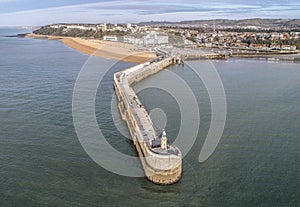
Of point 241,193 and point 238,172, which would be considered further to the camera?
point 238,172

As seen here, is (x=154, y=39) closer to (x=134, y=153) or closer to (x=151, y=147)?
(x=134, y=153)

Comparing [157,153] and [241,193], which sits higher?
[157,153]

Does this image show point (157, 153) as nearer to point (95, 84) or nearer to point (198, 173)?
point (198, 173)

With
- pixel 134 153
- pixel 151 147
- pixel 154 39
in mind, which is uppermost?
pixel 154 39

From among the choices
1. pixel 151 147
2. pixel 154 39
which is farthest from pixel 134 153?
pixel 154 39

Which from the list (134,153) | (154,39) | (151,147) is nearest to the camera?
(151,147)

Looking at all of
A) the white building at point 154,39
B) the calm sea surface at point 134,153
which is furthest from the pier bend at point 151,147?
Answer: the white building at point 154,39

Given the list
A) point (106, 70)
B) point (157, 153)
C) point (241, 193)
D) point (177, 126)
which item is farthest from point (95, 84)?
point (241, 193)

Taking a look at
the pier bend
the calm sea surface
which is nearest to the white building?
the calm sea surface

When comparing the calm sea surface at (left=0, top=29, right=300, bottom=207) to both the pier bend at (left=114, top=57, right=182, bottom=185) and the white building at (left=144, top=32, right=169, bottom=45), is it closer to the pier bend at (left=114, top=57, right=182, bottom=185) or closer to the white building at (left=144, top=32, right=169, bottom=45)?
the pier bend at (left=114, top=57, right=182, bottom=185)
